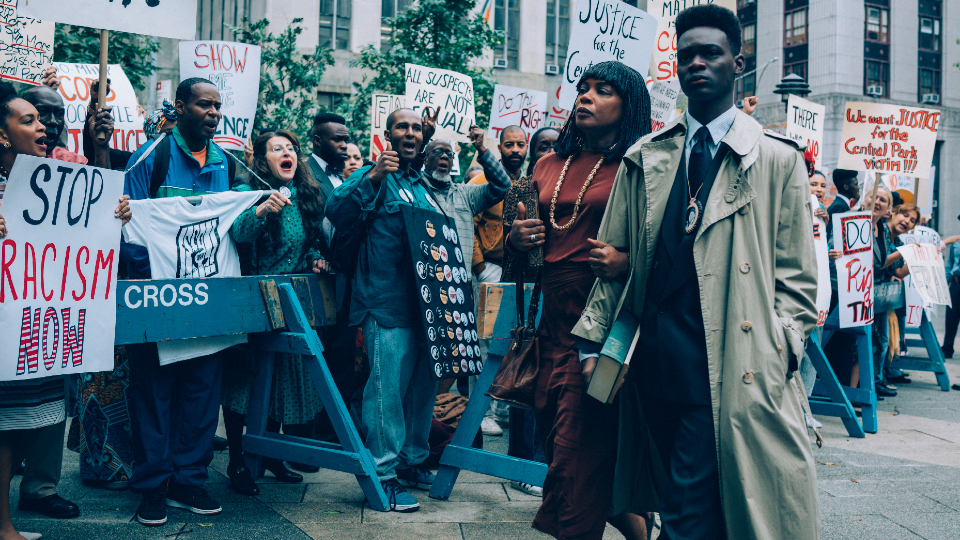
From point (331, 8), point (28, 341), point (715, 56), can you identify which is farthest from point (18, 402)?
point (331, 8)

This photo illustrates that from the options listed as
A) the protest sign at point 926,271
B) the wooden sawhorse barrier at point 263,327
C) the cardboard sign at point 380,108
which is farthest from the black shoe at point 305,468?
the protest sign at point 926,271

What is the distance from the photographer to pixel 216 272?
14.1ft

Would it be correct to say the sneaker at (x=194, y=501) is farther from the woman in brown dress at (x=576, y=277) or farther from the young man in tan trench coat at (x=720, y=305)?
the young man in tan trench coat at (x=720, y=305)

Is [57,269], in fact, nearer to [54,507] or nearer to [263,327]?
[263,327]

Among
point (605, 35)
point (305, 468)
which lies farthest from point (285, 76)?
point (305, 468)

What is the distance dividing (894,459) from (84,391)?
5167 mm

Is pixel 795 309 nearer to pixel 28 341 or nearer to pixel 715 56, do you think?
pixel 715 56

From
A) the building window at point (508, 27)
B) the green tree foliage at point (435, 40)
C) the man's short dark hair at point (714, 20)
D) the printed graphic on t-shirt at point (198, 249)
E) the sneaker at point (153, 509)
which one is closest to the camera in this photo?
the man's short dark hair at point (714, 20)

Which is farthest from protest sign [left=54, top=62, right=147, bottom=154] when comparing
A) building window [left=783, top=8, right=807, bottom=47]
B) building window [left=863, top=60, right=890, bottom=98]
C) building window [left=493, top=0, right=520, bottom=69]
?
building window [left=783, top=8, right=807, bottom=47]

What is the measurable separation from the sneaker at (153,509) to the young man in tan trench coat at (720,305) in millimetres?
2388

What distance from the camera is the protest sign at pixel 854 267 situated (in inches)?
261

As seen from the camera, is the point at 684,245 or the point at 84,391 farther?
the point at 84,391

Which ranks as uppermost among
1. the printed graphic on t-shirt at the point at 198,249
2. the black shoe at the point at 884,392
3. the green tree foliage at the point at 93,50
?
the green tree foliage at the point at 93,50

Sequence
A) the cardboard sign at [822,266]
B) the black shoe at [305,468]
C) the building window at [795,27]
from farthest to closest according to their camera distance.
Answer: the building window at [795,27] < the cardboard sign at [822,266] < the black shoe at [305,468]
